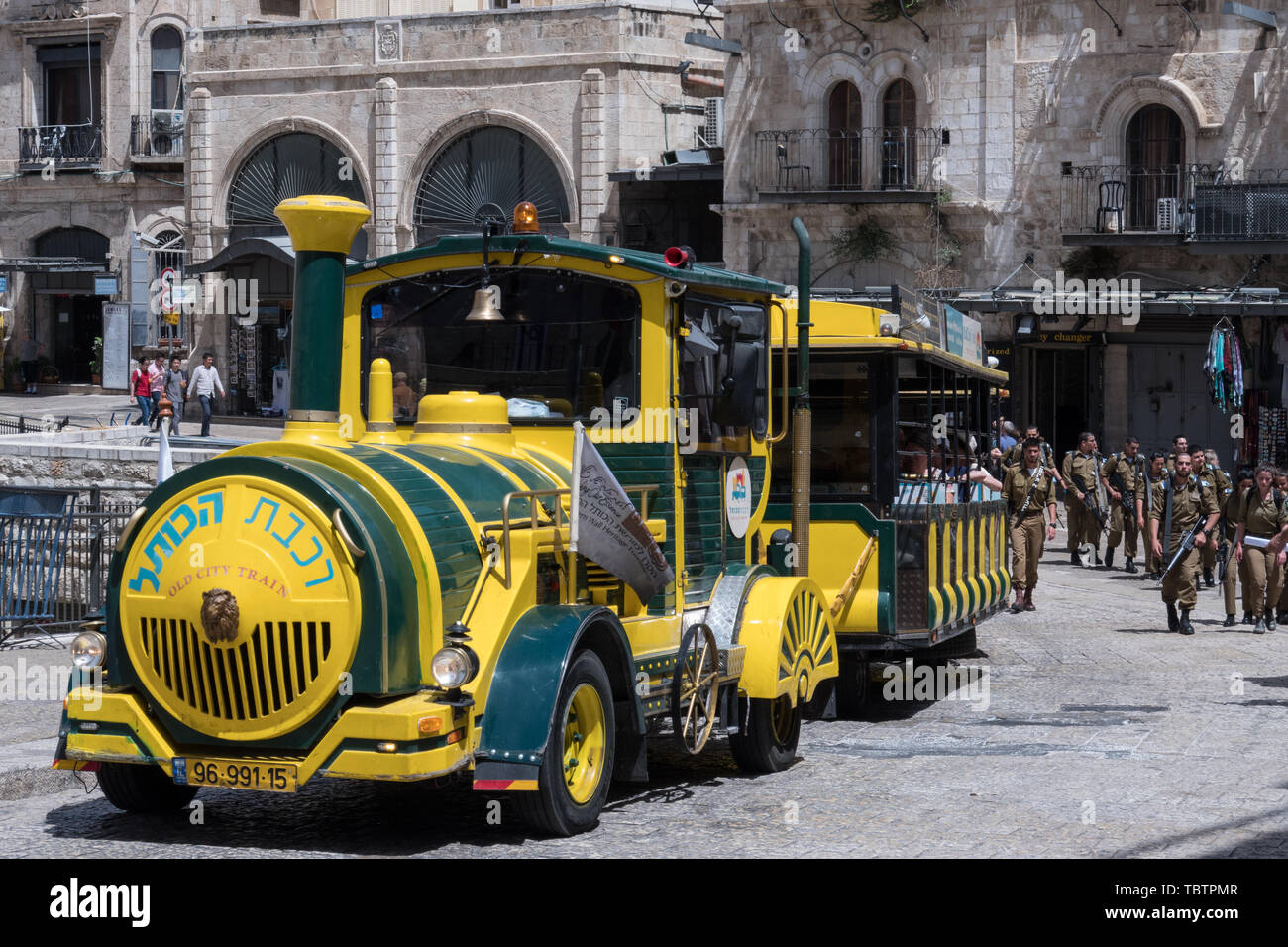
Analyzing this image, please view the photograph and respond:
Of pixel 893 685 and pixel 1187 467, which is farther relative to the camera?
pixel 1187 467

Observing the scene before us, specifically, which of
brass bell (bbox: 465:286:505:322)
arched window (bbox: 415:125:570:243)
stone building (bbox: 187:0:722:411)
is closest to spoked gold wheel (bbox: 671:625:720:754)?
brass bell (bbox: 465:286:505:322)

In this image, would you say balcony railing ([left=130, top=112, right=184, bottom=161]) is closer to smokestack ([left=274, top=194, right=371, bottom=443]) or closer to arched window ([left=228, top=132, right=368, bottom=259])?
arched window ([left=228, top=132, right=368, bottom=259])

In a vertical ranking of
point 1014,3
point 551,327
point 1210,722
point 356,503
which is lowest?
point 1210,722

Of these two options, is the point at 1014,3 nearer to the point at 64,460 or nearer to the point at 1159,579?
the point at 1159,579

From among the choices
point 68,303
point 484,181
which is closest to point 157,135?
point 68,303

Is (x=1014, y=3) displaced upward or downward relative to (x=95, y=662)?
upward

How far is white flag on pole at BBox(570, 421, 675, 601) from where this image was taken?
8227 mm

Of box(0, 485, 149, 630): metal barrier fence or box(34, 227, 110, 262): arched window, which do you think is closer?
box(0, 485, 149, 630): metal barrier fence

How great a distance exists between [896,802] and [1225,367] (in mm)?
21995

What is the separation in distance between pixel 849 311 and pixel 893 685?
10.7 feet

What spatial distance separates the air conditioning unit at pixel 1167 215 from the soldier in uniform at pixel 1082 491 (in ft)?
25.1

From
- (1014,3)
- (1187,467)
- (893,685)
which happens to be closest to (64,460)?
(893,685)

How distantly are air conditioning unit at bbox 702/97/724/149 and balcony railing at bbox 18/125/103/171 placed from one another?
16.6 metres

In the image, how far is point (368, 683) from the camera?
24.6ft
